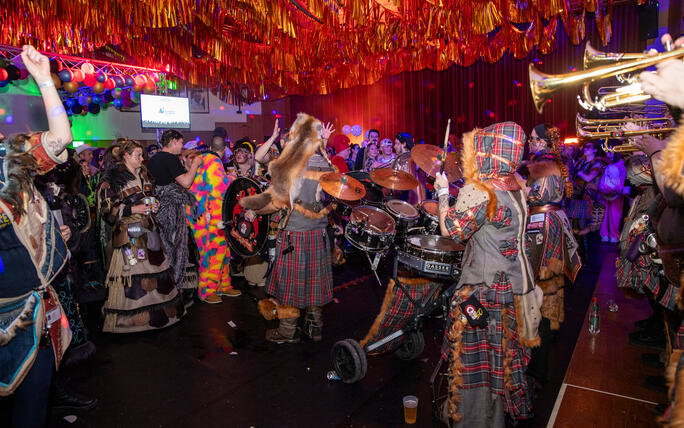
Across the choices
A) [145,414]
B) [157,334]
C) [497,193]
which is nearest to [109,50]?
[157,334]

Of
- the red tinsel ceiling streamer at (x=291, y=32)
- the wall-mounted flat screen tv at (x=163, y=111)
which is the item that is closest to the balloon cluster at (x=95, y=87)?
the wall-mounted flat screen tv at (x=163, y=111)

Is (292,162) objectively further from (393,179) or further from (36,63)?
(36,63)

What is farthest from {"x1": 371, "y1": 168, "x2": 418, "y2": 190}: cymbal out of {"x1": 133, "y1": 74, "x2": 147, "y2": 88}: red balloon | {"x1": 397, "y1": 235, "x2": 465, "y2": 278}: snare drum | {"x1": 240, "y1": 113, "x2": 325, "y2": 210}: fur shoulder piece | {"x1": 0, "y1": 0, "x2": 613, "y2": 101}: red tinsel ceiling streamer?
{"x1": 133, "y1": 74, "x2": 147, "y2": 88}: red balloon

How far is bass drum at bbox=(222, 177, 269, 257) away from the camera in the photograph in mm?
4512

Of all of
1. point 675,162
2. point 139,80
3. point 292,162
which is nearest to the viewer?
point 675,162

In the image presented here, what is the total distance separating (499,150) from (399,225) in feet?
4.16

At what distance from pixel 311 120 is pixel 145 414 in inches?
104

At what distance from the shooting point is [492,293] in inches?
101

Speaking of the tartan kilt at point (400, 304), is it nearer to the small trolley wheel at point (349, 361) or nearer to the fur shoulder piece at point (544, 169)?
the small trolley wheel at point (349, 361)

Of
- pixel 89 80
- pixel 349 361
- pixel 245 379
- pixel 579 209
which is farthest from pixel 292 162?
pixel 89 80

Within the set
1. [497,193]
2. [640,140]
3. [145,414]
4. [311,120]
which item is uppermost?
[311,120]

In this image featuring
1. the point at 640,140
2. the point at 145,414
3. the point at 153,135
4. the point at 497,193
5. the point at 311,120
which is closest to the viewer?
the point at 640,140

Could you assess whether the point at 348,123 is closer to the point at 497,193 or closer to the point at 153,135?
the point at 153,135

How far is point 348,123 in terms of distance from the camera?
53.8 feet
